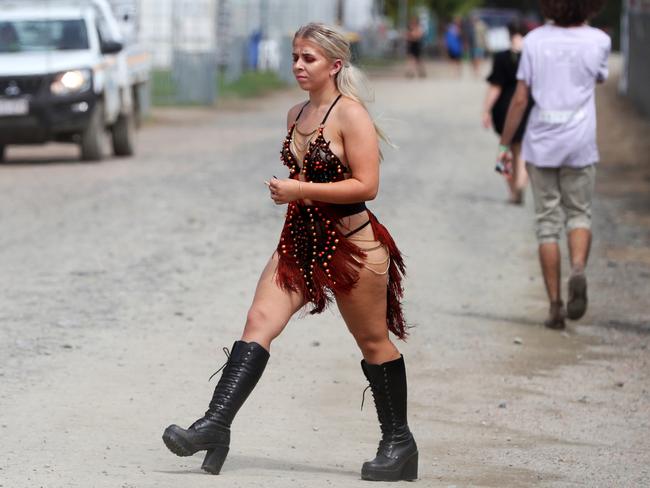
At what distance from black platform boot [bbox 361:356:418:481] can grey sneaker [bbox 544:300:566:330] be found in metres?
3.52

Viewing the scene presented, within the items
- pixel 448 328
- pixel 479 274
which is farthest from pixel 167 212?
pixel 448 328

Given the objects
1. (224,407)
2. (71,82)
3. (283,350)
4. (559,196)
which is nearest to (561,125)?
(559,196)

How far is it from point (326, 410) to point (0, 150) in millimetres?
13562

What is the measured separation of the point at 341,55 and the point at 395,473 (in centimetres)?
148

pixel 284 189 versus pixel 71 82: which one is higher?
pixel 284 189

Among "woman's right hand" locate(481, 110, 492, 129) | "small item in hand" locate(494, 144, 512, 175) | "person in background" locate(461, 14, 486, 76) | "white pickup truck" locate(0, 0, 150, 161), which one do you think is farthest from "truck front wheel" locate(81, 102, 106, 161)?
"person in background" locate(461, 14, 486, 76)

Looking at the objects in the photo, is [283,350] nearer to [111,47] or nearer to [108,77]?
[111,47]

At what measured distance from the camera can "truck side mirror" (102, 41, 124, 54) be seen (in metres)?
18.9

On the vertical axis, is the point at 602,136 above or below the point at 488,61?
above

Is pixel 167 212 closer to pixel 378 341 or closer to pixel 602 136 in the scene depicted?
pixel 378 341

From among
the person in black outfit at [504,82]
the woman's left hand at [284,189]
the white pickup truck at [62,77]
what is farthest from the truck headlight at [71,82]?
the woman's left hand at [284,189]

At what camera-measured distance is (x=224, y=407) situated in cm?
546

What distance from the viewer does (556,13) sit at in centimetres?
883

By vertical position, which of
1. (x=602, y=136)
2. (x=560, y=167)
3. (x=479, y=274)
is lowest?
(x=602, y=136)
